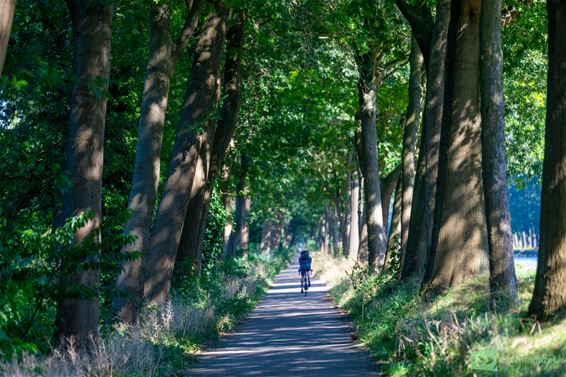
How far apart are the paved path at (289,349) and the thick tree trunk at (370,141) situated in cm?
382

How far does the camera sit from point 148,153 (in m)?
18.8

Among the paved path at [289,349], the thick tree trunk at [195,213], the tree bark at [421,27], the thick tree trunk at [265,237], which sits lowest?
the paved path at [289,349]

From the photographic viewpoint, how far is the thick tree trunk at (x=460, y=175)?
1773cm

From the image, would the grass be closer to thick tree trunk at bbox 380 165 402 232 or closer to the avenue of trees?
the avenue of trees

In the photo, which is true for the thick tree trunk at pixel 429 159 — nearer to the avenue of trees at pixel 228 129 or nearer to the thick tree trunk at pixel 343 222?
the avenue of trees at pixel 228 129

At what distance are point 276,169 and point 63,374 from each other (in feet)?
97.7

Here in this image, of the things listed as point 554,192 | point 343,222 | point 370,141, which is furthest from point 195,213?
point 343,222

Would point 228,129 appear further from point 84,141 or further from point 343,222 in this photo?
point 343,222

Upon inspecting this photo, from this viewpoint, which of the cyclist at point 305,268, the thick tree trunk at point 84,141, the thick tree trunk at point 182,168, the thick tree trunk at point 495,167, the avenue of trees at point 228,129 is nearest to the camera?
the avenue of trees at point 228,129

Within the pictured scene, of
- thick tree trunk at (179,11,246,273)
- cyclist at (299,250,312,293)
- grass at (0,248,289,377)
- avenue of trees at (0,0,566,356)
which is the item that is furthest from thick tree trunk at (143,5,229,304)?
cyclist at (299,250,312,293)

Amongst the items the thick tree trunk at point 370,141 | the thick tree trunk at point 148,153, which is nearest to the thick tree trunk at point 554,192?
the thick tree trunk at point 148,153

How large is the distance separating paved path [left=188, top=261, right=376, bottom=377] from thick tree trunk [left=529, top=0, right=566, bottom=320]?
3693 millimetres

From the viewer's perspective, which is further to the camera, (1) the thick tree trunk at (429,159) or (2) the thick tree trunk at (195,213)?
(2) the thick tree trunk at (195,213)

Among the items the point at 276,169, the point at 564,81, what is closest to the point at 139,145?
the point at 564,81
